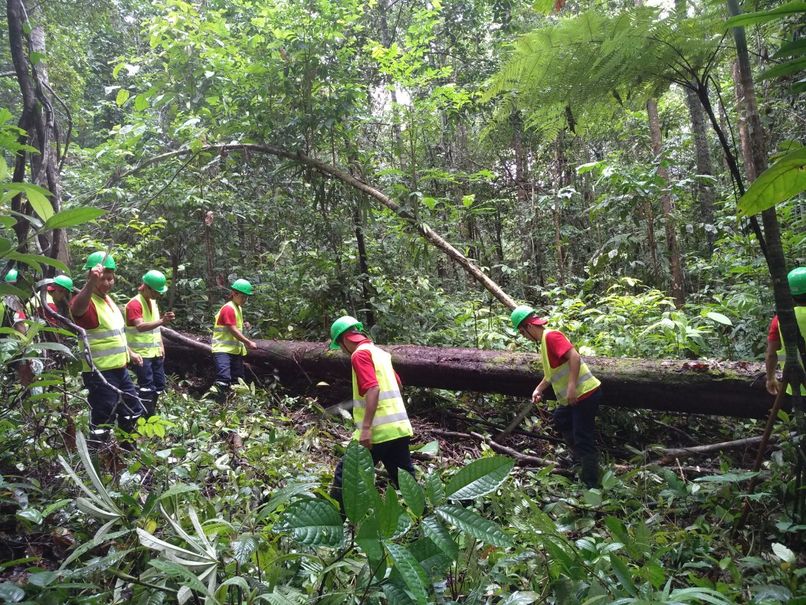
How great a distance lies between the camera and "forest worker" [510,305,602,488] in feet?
14.6

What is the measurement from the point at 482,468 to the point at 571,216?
37.2ft

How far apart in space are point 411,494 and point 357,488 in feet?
0.53

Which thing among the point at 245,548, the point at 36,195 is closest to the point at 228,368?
the point at 245,548

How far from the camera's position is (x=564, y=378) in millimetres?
4621

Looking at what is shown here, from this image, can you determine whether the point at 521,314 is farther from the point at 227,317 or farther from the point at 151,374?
the point at 151,374

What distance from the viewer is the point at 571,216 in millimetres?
12047

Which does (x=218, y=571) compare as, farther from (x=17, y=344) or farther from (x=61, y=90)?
(x=61, y=90)

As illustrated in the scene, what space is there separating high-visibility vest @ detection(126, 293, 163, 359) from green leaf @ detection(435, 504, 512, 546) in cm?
534

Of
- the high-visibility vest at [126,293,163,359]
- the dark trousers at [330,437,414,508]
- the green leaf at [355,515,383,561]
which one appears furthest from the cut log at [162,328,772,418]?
the green leaf at [355,515,383,561]

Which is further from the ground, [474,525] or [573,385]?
[474,525]

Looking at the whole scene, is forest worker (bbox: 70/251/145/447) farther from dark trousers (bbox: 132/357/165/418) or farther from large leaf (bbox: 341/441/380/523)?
large leaf (bbox: 341/441/380/523)

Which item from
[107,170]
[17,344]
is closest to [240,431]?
[17,344]

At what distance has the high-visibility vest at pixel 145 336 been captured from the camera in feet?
19.7

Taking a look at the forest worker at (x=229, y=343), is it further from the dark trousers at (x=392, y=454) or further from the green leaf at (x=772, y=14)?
the green leaf at (x=772, y=14)
